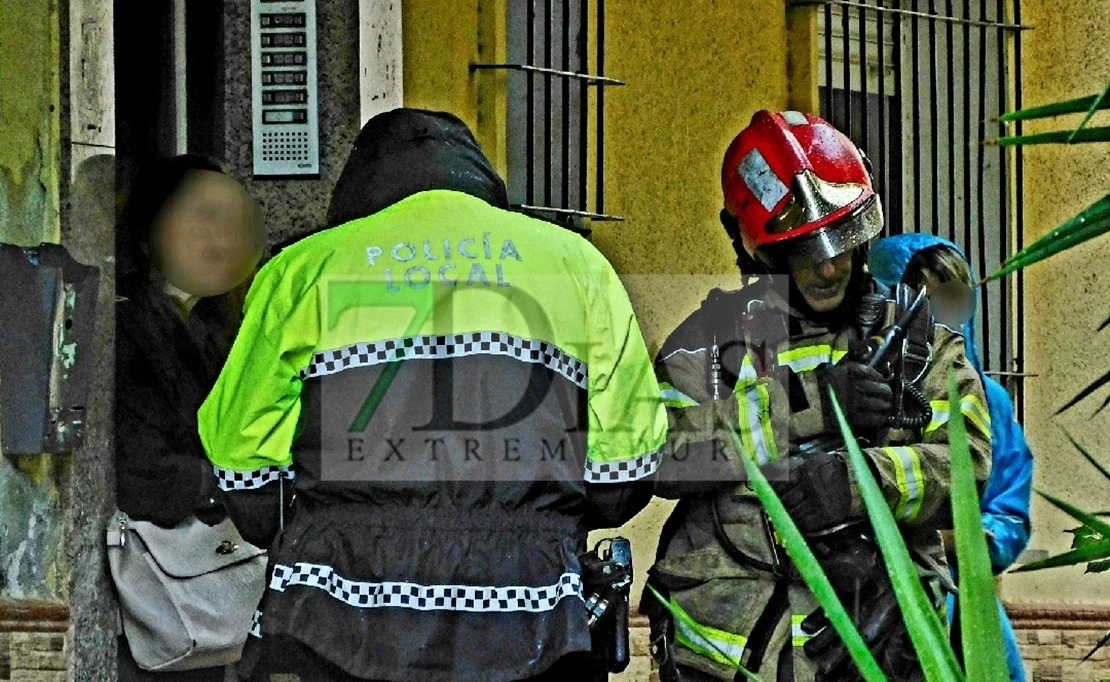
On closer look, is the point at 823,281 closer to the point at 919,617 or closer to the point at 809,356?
the point at 809,356

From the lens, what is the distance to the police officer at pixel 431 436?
3.26 m

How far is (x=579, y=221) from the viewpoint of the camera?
6.59m

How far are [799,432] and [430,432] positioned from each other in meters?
0.83

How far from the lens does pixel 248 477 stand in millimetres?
3381

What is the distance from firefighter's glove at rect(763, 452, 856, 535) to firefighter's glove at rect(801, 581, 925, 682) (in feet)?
0.58

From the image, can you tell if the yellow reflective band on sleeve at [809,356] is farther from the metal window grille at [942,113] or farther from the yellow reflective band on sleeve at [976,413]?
the metal window grille at [942,113]

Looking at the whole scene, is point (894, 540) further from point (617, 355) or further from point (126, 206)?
point (126, 206)

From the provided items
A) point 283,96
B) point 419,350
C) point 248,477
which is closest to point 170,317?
point 283,96

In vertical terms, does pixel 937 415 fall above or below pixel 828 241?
below

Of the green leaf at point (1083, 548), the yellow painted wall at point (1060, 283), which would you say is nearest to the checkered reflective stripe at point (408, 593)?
the green leaf at point (1083, 548)

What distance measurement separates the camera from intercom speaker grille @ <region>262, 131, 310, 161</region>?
15.8ft

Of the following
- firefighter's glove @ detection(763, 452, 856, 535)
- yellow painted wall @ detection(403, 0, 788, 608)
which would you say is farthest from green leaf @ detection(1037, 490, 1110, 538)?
yellow painted wall @ detection(403, 0, 788, 608)

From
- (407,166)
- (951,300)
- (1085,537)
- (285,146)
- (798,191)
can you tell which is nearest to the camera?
(1085,537)

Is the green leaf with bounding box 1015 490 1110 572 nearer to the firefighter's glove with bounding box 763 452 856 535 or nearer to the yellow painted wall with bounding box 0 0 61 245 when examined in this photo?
the firefighter's glove with bounding box 763 452 856 535
